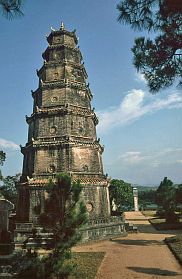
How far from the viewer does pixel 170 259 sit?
537 inches

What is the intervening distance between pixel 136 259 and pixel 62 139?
11.7m

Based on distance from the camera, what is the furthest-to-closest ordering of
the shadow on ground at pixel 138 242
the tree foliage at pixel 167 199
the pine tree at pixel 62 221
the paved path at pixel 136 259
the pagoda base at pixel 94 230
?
the tree foliage at pixel 167 199, the shadow on ground at pixel 138 242, the pagoda base at pixel 94 230, the paved path at pixel 136 259, the pine tree at pixel 62 221

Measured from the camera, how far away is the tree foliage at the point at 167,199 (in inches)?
1188

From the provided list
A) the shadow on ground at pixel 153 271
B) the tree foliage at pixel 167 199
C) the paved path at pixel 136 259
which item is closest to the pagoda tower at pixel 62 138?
the paved path at pixel 136 259

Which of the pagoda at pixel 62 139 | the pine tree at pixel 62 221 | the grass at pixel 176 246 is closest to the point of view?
the pine tree at pixel 62 221

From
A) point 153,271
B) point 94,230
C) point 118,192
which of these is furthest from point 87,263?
point 118,192

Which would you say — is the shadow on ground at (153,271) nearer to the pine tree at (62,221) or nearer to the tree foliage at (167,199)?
the pine tree at (62,221)

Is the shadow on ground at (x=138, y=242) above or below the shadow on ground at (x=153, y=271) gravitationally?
above

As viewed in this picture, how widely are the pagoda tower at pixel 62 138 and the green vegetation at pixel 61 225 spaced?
30.6 ft

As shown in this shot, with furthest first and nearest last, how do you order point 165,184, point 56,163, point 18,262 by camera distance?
point 165,184, point 56,163, point 18,262

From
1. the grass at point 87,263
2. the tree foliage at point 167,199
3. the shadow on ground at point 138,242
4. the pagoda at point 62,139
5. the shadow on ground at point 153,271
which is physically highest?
the pagoda at point 62,139

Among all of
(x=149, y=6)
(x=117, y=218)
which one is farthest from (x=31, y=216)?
(x=149, y=6)

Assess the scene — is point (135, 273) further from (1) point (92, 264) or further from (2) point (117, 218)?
(2) point (117, 218)

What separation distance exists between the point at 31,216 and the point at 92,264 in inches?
342
